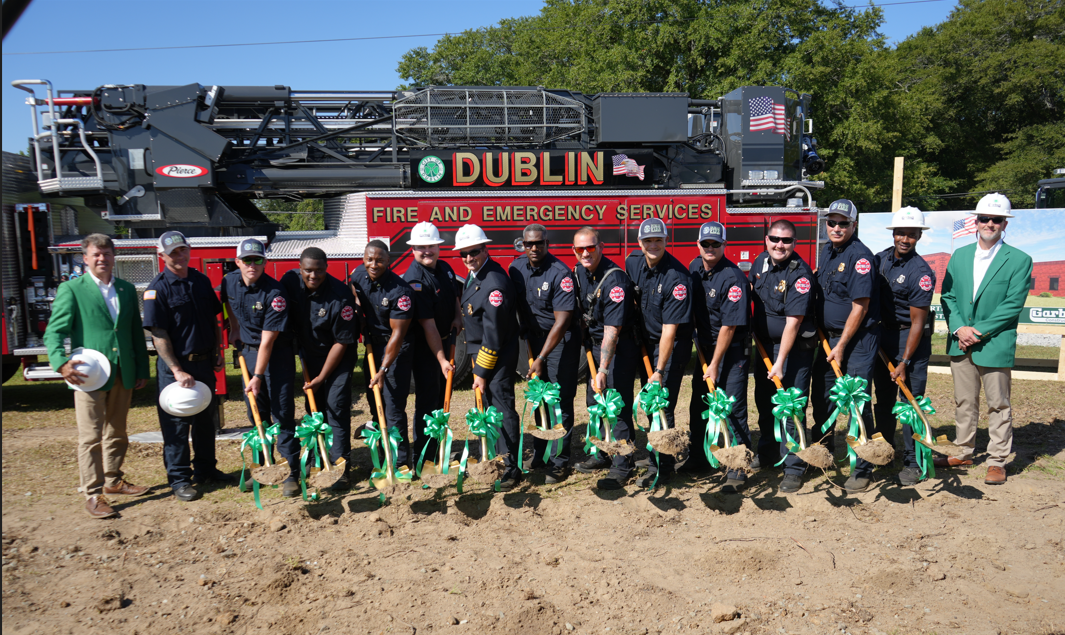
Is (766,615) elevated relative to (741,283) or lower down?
lower down

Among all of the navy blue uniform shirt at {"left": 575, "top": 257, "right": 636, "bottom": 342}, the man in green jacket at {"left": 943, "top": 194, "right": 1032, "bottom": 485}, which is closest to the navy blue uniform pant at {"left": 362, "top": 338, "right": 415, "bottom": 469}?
the navy blue uniform shirt at {"left": 575, "top": 257, "right": 636, "bottom": 342}

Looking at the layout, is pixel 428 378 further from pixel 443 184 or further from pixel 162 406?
pixel 443 184

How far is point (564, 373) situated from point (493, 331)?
0.70 m

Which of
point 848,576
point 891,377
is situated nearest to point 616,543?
point 848,576

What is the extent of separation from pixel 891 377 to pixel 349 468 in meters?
4.36

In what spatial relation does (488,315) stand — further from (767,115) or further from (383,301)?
(767,115)

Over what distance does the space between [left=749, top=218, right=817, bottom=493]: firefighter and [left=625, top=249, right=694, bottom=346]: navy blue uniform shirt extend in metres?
0.60

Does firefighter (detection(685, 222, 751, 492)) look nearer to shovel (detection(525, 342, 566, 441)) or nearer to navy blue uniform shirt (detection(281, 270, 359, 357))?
shovel (detection(525, 342, 566, 441))

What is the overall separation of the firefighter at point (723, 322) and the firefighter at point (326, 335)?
261 cm

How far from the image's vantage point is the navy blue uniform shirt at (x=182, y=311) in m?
5.00

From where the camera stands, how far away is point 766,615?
353 cm

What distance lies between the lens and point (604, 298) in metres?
5.04

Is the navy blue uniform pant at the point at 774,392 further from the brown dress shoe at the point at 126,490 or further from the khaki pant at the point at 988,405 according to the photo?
the brown dress shoe at the point at 126,490

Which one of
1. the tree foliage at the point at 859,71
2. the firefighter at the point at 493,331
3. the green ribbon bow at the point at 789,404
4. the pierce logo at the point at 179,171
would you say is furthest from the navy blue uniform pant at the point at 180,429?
the tree foliage at the point at 859,71
